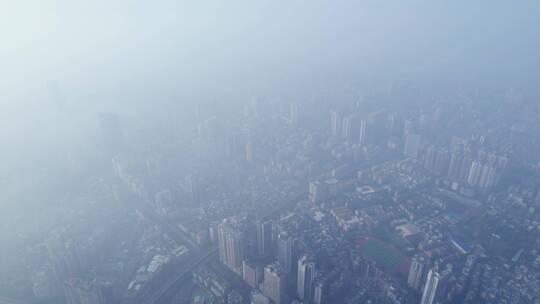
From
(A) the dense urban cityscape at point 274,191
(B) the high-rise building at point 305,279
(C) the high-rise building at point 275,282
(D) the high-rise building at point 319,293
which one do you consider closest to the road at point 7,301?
(A) the dense urban cityscape at point 274,191

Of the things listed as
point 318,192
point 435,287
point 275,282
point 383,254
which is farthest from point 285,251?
point 318,192

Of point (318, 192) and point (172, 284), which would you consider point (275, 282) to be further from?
point (318, 192)

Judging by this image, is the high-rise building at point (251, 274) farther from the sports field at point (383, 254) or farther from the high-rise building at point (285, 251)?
the sports field at point (383, 254)

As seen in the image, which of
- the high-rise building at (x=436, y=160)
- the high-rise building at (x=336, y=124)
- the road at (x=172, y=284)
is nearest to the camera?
the road at (x=172, y=284)

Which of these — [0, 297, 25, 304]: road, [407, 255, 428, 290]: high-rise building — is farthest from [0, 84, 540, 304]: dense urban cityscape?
[0, 297, 25, 304]: road

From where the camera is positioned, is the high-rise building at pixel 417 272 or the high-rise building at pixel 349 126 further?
the high-rise building at pixel 349 126

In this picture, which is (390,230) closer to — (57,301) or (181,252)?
(181,252)
